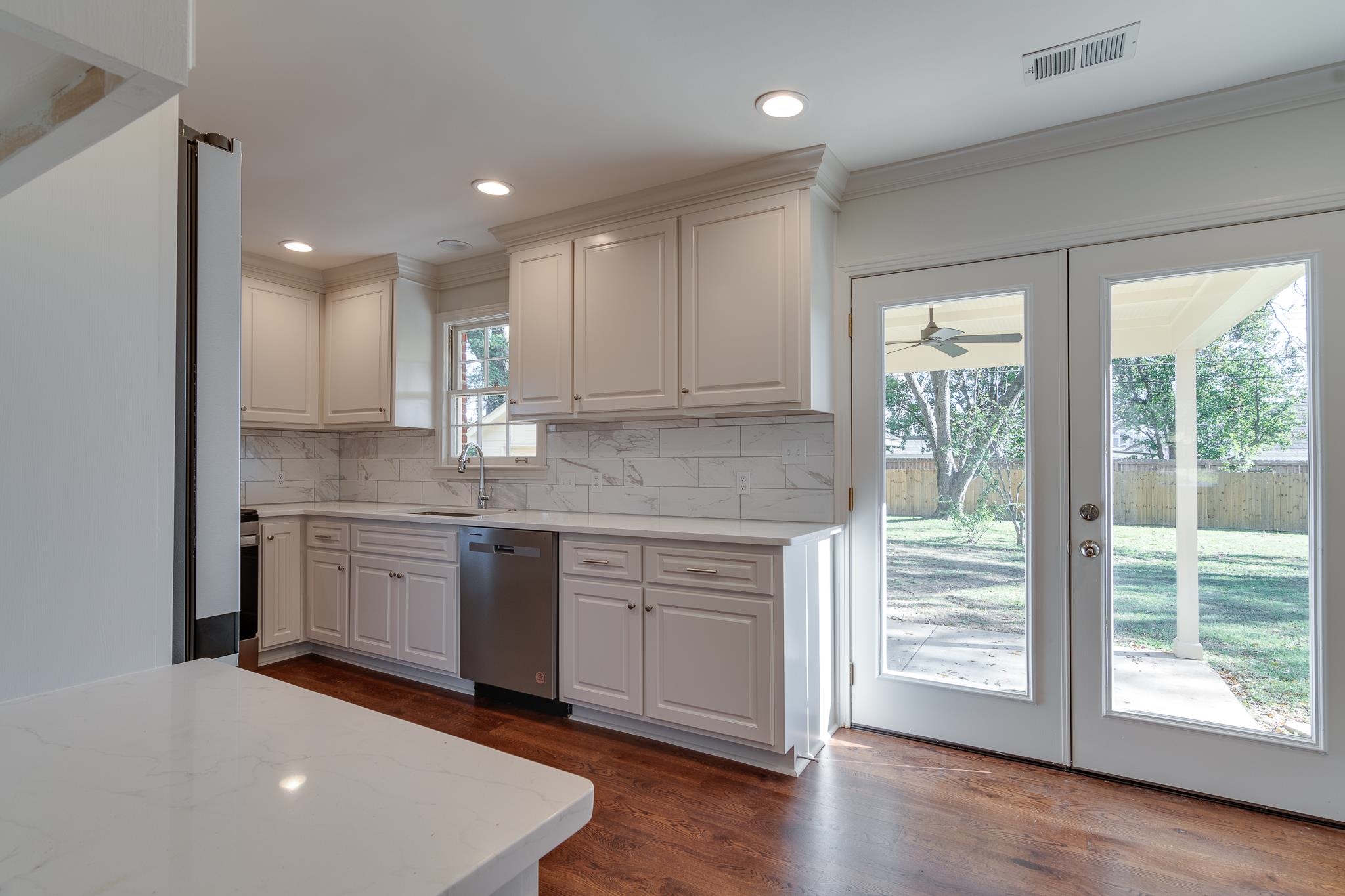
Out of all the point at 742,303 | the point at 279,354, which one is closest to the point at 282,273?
the point at 279,354

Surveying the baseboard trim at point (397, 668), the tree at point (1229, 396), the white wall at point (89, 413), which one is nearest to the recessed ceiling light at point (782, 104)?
the tree at point (1229, 396)

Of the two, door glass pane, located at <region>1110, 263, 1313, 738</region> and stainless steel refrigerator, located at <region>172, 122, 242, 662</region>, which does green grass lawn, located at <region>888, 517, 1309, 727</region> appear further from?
stainless steel refrigerator, located at <region>172, 122, 242, 662</region>

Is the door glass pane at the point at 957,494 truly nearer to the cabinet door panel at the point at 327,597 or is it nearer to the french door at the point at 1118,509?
the french door at the point at 1118,509

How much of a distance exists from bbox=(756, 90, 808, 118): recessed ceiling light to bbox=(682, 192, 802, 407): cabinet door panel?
41 centimetres

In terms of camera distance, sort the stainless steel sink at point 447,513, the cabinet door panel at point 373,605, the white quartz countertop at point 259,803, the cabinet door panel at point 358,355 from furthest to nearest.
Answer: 1. the cabinet door panel at point 358,355
2. the stainless steel sink at point 447,513
3. the cabinet door panel at point 373,605
4. the white quartz countertop at point 259,803

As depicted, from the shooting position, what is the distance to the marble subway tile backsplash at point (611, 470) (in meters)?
3.15

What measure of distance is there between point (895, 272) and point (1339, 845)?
239 centimetres

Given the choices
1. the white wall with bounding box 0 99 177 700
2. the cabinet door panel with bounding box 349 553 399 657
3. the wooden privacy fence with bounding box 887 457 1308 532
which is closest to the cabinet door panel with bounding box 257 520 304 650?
the cabinet door panel with bounding box 349 553 399 657

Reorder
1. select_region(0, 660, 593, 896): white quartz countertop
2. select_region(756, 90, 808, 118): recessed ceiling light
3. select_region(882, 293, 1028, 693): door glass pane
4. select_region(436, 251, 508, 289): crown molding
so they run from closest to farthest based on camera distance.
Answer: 1. select_region(0, 660, 593, 896): white quartz countertop
2. select_region(756, 90, 808, 118): recessed ceiling light
3. select_region(882, 293, 1028, 693): door glass pane
4. select_region(436, 251, 508, 289): crown molding

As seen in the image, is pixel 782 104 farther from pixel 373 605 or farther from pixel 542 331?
pixel 373 605

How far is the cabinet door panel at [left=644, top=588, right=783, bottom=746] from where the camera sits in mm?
2521

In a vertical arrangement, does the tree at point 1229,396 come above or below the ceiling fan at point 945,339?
below

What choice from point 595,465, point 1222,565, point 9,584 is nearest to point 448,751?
point 9,584

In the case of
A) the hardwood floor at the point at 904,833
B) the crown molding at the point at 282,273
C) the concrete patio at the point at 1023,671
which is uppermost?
the crown molding at the point at 282,273
